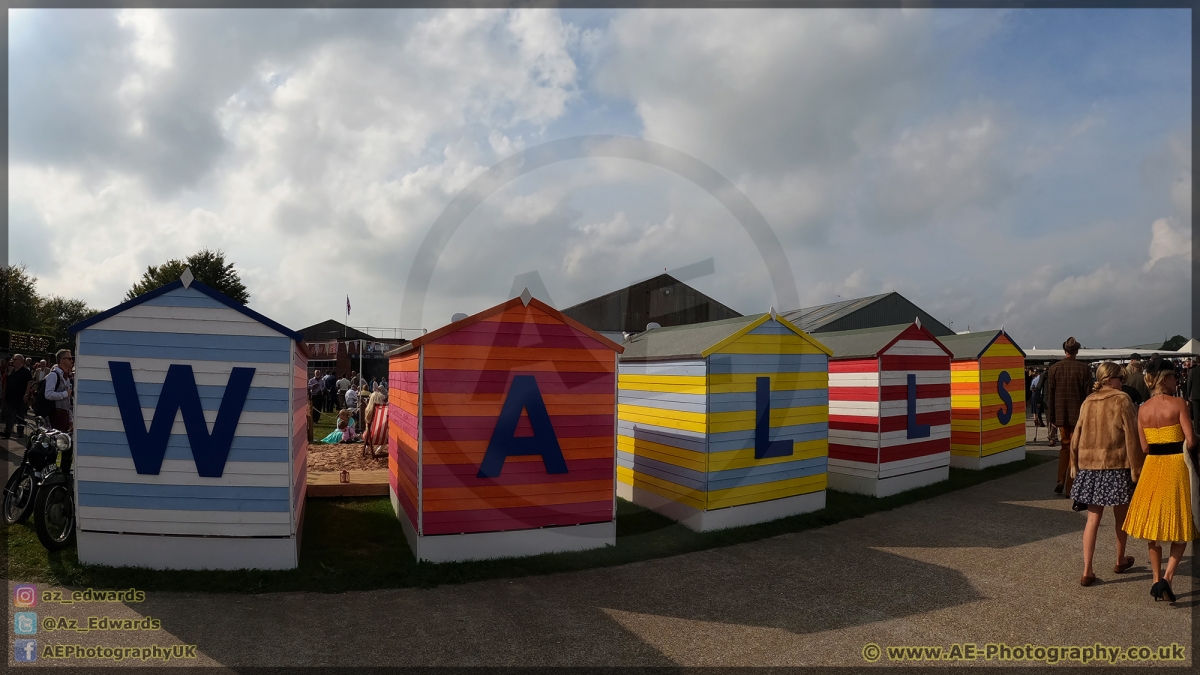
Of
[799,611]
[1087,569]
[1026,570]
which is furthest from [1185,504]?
[799,611]

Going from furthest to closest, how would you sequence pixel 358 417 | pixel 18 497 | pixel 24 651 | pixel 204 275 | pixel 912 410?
pixel 204 275, pixel 358 417, pixel 912 410, pixel 18 497, pixel 24 651

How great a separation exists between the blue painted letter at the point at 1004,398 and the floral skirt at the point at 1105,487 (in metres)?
9.00

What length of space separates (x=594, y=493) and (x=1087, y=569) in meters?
5.25

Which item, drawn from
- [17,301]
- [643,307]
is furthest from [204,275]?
[643,307]

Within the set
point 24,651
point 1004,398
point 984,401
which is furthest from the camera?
point 1004,398

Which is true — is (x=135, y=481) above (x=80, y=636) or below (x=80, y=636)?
above

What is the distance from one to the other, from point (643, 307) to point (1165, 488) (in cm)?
2573

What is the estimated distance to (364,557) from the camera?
759 centimetres

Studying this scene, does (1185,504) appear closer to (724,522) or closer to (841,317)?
(724,522)

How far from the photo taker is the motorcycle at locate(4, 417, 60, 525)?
25.7ft

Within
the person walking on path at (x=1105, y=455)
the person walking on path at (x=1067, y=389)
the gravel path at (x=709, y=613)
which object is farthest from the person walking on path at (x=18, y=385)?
the person walking on path at (x=1067, y=389)

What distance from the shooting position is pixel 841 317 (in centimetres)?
Answer: 3034

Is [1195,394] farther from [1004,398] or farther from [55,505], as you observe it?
[55,505]

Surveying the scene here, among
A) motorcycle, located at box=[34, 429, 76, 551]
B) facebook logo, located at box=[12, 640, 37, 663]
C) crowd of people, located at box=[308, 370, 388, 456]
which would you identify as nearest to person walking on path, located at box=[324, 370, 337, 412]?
crowd of people, located at box=[308, 370, 388, 456]
